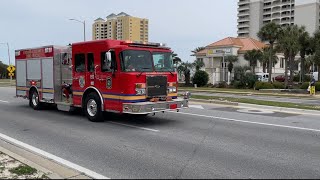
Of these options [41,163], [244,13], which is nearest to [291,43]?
[41,163]

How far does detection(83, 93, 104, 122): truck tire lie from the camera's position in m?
12.2

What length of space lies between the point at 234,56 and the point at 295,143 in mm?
71461

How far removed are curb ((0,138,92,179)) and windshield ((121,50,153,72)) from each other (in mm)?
4214

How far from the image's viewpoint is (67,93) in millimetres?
14117

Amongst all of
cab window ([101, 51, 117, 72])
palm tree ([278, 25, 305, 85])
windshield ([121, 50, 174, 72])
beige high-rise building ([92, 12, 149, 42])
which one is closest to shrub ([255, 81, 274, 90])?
palm tree ([278, 25, 305, 85])

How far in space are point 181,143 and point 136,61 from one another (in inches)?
148

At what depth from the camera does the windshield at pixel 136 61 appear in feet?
36.9

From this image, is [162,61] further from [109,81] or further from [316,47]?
[316,47]

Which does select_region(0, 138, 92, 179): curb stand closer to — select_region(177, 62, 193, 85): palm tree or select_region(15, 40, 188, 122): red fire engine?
select_region(15, 40, 188, 122): red fire engine

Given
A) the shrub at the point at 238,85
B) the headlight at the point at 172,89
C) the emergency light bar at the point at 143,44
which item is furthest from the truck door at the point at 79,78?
the shrub at the point at 238,85

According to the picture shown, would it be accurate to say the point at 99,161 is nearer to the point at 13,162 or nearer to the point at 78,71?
the point at 13,162

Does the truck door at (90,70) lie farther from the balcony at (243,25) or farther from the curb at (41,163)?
the balcony at (243,25)

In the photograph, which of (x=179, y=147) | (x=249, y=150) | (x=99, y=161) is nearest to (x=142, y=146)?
(x=179, y=147)

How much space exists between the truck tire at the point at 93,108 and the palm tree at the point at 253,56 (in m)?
65.7
